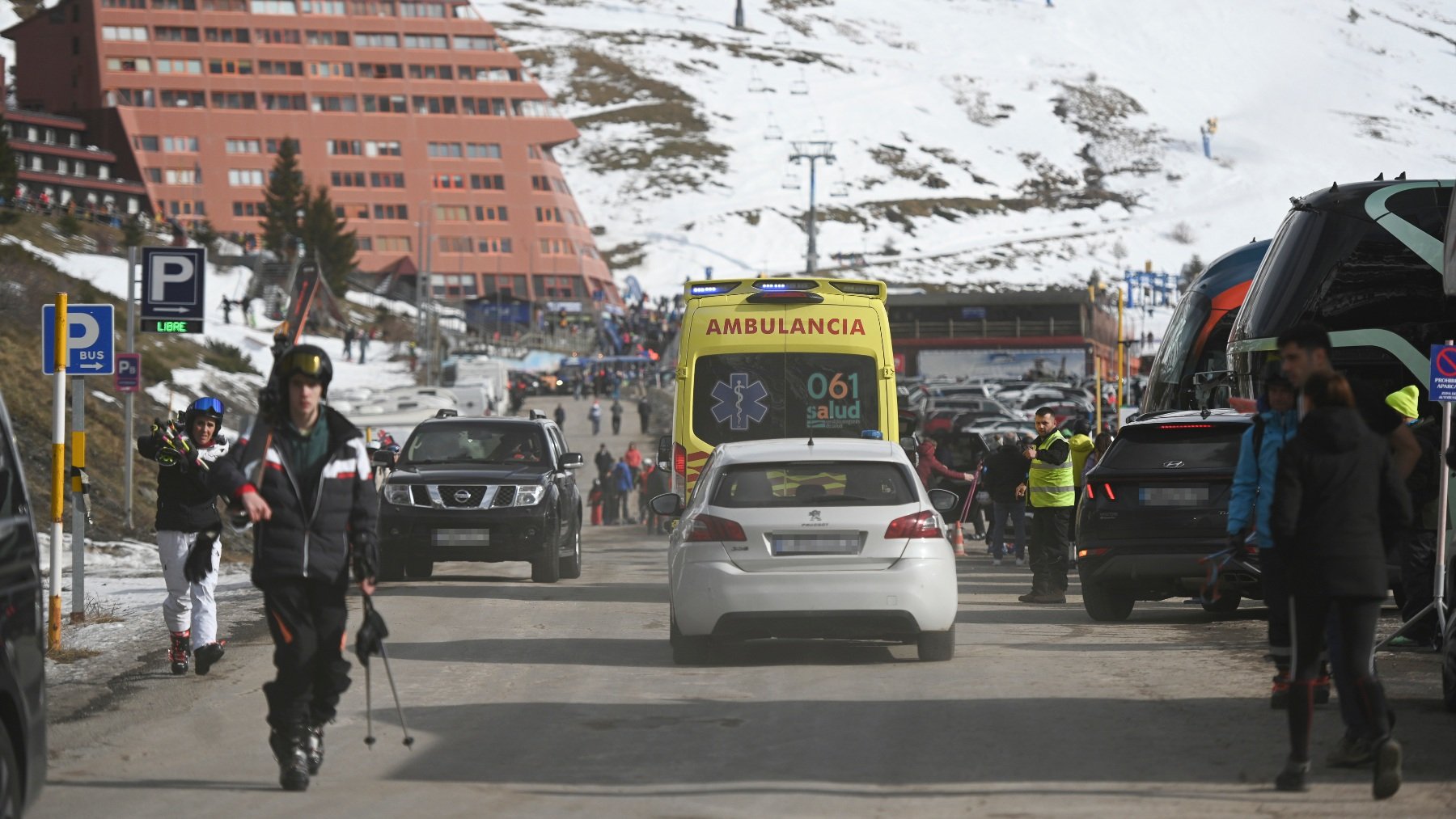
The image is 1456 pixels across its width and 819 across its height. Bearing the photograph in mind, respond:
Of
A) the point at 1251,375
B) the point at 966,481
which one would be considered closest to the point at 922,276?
the point at 966,481

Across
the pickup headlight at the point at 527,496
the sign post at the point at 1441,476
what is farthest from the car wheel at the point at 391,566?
the sign post at the point at 1441,476

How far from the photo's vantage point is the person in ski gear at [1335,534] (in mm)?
7793

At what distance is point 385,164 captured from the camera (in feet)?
465

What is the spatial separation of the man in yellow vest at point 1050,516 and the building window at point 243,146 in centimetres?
12879

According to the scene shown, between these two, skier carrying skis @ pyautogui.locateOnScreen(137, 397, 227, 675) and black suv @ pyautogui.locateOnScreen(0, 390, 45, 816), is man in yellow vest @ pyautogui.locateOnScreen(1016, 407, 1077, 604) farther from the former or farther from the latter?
black suv @ pyautogui.locateOnScreen(0, 390, 45, 816)

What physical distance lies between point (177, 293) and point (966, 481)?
1382 centimetres

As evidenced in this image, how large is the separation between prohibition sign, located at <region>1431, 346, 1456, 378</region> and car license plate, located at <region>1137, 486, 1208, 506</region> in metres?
2.01

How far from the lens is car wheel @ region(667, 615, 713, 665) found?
41.0ft

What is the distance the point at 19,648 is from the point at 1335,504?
4.93 metres

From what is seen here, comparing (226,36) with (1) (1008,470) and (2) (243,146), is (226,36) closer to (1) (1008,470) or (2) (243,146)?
(2) (243,146)

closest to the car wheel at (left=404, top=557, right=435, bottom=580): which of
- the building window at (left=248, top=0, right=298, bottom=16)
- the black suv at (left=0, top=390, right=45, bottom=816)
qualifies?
the black suv at (left=0, top=390, right=45, bottom=816)

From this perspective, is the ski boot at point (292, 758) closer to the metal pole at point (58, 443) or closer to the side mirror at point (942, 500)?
the side mirror at point (942, 500)

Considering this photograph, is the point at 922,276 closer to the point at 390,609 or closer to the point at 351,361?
the point at 351,361

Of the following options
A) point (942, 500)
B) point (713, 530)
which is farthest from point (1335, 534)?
point (942, 500)
